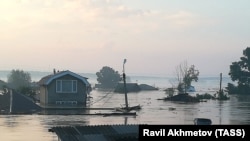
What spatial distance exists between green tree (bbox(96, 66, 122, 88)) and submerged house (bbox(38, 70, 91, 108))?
87225 millimetres

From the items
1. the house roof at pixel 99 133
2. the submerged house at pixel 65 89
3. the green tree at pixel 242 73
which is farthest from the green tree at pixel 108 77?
the house roof at pixel 99 133

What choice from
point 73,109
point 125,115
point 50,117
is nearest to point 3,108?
point 73,109

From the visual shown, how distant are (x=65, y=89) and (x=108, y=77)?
90.2m

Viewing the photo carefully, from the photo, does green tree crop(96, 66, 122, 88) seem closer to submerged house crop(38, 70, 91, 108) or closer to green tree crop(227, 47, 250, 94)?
green tree crop(227, 47, 250, 94)

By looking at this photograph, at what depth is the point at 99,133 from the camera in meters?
15.1

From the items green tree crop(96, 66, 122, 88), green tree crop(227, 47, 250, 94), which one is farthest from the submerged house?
green tree crop(96, 66, 122, 88)

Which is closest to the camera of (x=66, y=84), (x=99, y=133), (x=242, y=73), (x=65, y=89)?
(x=99, y=133)

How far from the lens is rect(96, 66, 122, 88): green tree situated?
5290 inches

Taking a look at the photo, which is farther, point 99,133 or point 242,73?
point 242,73

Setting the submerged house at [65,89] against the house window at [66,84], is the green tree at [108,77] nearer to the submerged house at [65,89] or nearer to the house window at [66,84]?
the submerged house at [65,89]

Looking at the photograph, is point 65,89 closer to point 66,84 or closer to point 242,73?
point 66,84

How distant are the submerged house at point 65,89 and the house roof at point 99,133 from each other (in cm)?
2983

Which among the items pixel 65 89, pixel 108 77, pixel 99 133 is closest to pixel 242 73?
pixel 65 89

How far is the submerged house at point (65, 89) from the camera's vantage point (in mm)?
45812
